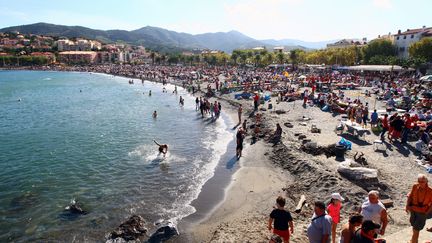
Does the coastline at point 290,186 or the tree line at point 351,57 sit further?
the tree line at point 351,57

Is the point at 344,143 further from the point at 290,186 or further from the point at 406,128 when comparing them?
the point at 290,186

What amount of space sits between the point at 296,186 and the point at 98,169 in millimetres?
9602

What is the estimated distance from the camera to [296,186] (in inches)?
481

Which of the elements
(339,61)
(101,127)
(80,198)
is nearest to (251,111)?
(101,127)

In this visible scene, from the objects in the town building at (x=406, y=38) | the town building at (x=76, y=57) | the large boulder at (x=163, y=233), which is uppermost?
the town building at (x=406, y=38)

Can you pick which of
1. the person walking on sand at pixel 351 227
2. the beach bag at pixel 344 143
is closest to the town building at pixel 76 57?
the beach bag at pixel 344 143

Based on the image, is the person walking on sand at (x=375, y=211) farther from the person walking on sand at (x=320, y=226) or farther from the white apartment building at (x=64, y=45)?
the white apartment building at (x=64, y=45)

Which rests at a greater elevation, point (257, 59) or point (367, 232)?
point (257, 59)

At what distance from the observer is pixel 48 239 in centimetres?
981

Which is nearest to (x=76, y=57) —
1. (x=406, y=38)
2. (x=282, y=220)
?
(x=406, y=38)

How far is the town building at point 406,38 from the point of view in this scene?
65.9m

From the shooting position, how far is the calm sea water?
1089cm

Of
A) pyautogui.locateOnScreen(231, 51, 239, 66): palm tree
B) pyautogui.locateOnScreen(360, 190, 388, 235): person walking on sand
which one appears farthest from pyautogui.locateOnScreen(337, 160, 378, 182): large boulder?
pyautogui.locateOnScreen(231, 51, 239, 66): palm tree

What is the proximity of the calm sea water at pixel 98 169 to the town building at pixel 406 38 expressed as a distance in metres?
58.0
